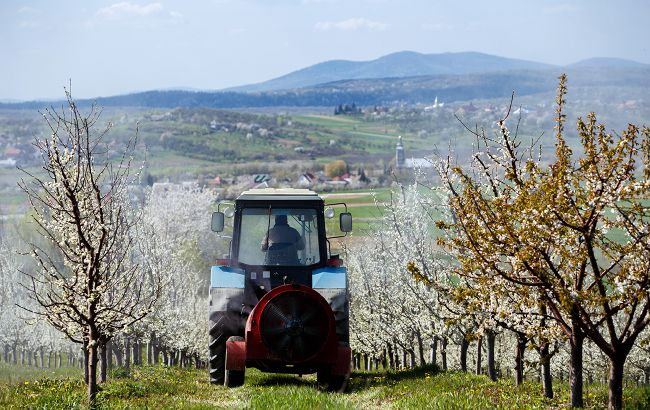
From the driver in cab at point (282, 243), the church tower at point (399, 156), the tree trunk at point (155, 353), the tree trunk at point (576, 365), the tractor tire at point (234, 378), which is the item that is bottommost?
the tree trunk at point (155, 353)

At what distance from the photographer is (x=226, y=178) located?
128625 mm

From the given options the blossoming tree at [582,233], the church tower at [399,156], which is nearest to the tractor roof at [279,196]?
the blossoming tree at [582,233]

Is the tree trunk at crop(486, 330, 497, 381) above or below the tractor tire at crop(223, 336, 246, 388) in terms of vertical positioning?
below

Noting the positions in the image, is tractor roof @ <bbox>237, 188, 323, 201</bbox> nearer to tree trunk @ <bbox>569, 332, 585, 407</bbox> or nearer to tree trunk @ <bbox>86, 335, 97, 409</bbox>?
tree trunk @ <bbox>86, 335, 97, 409</bbox>

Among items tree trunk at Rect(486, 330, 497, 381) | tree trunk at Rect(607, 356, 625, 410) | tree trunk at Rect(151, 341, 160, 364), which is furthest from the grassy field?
tree trunk at Rect(151, 341, 160, 364)

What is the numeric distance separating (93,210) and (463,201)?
4972 mm

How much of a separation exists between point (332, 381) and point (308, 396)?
2.72 meters

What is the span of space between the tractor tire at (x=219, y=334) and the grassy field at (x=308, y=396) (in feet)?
1.56

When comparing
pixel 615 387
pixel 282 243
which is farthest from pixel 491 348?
pixel 615 387

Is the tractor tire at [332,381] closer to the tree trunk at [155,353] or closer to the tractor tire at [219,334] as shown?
the tractor tire at [219,334]

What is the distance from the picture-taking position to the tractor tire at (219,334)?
1411cm

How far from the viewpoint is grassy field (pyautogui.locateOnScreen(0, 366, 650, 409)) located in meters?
10.3

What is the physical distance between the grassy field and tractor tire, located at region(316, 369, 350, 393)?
1.00 ft

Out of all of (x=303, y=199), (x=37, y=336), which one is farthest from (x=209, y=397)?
(x=37, y=336)
